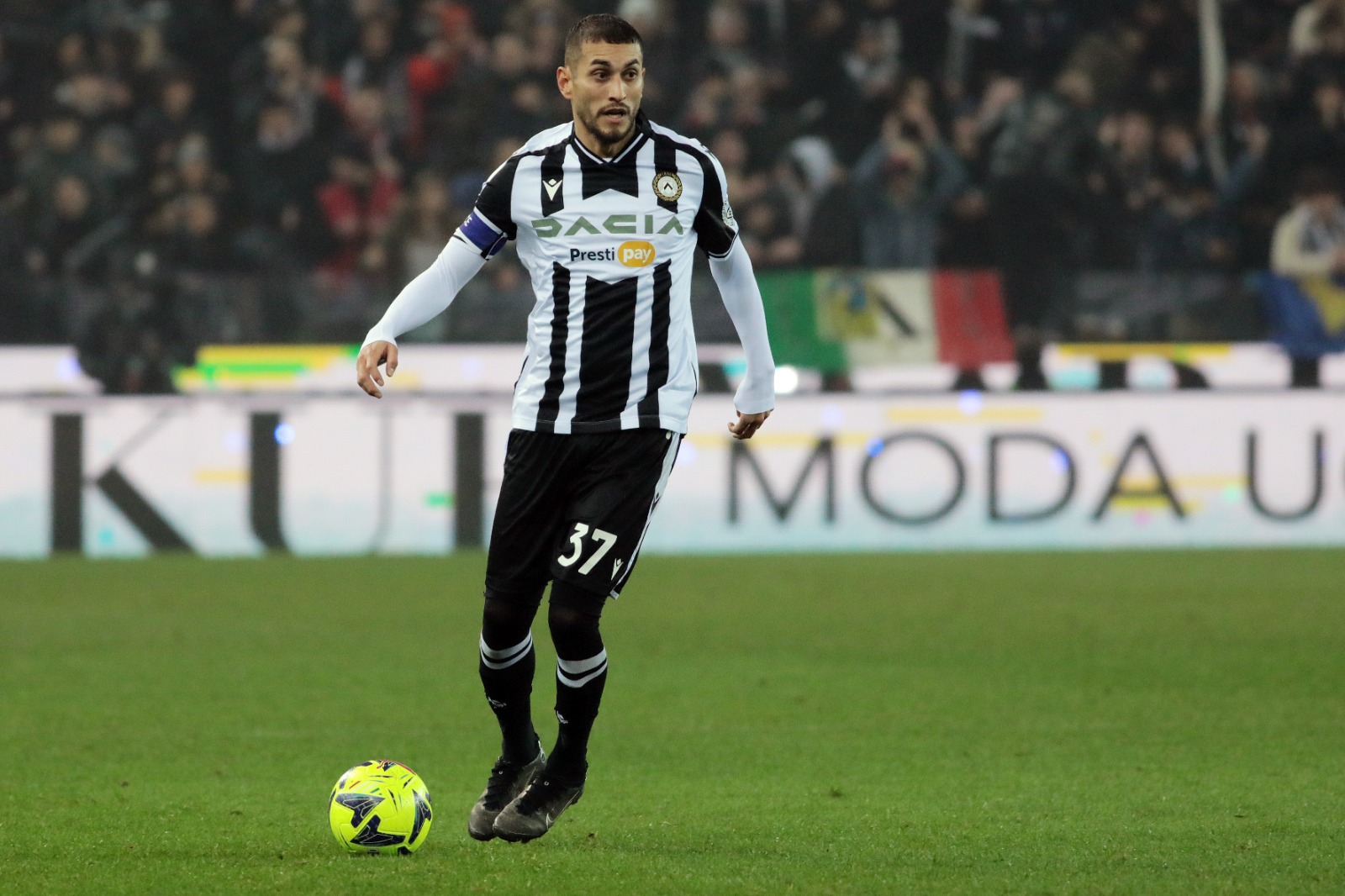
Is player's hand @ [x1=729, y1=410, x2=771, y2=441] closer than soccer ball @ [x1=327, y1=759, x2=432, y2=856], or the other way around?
soccer ball @ [x1=327, y1=759, x2=432, y2=856]

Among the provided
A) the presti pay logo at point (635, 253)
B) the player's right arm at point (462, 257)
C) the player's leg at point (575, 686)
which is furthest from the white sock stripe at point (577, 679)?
the presti pay logo at point (635, 253)

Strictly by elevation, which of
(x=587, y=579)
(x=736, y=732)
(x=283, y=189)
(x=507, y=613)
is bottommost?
(x=736, y=732)

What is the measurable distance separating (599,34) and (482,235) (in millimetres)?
556

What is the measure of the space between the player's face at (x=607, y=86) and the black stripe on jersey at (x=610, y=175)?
6 centimetres

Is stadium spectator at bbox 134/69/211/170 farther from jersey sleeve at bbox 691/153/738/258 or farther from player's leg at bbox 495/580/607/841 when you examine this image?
player's leg at bbox 495/580/607/841

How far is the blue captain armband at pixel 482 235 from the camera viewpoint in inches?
179

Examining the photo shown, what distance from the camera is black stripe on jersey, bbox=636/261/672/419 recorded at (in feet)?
14.8

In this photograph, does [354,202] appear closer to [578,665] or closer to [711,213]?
[711,213]

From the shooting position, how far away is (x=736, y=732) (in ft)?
21.1

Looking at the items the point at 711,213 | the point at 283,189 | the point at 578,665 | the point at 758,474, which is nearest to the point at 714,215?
the point at 711,213

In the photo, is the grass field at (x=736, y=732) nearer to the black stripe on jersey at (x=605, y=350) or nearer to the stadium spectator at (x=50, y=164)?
the black stripe on jersey at (x=605, y=350)

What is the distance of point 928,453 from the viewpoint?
13406 mm

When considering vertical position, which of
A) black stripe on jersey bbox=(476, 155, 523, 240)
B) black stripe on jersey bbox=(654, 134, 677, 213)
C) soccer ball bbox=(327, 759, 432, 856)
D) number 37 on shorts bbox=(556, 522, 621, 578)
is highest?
black stripe on jersey bbox=(654, 134, 677, 213)

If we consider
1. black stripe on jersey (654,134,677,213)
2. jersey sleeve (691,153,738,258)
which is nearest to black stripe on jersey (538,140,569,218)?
black stripe on jersey (654,134,677,213)
